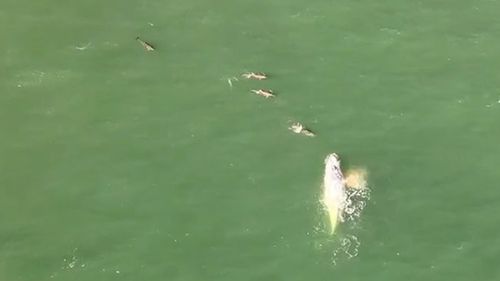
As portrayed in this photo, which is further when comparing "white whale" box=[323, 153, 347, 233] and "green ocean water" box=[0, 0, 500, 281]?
"white whale" box=[323, 153, 347, 233]

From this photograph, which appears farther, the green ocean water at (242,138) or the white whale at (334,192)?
the white whale at (334,192)

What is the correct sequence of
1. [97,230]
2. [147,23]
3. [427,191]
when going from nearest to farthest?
[97,230] → [427,191] → [147,23]

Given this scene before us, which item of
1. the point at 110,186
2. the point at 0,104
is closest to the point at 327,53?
the point at 110,186

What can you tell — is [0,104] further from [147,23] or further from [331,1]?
[331,1]

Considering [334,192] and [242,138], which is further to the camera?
[242,138]

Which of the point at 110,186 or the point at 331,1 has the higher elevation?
the point at 331,1
